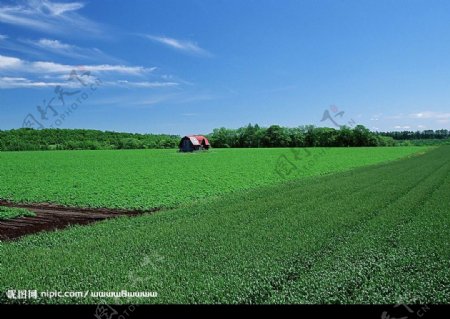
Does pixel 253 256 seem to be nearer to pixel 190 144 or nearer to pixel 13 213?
pixel 13 213

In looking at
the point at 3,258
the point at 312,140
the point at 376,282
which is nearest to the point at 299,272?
the point at 376,282

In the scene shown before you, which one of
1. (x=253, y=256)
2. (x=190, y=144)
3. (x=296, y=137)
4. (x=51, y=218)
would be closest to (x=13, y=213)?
(x=51, y=218)

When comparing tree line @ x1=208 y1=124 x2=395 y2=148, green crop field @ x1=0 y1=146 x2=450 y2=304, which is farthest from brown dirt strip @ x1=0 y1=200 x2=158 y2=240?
tree line @ x1=208 y1=124 x2=395 y2=148

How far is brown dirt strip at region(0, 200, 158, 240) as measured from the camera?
12.1 metres

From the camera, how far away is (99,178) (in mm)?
27484

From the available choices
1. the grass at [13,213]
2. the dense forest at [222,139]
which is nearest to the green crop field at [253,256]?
the grass at [13,213]

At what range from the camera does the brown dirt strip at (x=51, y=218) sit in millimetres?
12143

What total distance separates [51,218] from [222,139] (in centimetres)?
10095

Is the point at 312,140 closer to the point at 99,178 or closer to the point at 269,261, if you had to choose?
the point at 99,178

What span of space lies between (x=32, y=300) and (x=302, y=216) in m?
8.29

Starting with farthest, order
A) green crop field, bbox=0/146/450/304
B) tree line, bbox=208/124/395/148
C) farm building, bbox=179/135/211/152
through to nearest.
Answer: tree line, bbox=208/124/395/148, farm building, bbox=179/135/211/152, green crop field, bbox=0/146/450/304

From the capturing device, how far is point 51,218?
1418 centimetres

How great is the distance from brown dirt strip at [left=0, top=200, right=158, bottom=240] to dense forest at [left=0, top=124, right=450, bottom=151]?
264ft

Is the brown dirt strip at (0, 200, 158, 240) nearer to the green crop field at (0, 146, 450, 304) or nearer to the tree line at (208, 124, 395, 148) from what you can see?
the green crop field at (0, 146, 450, 304)
